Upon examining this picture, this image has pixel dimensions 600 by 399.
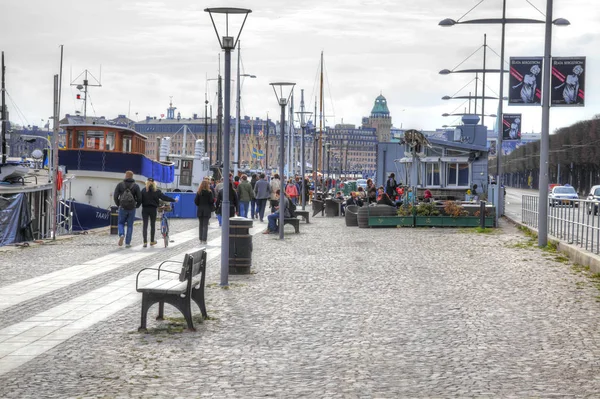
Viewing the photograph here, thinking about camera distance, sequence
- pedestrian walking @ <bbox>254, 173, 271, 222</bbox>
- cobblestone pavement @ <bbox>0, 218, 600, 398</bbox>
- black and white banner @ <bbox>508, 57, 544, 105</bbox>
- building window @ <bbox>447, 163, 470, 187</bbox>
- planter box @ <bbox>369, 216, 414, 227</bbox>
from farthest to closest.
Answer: building window @ <bbox>447, 163, 470, 187</bbox>
pedestrian walking @ <bbox>254, 173, 271, 222</bbox>
planter box @ <bbox>369, 216, 414, 227</bbox>
black and white banner @ <bbox>508, 57, 544, 105</bbox>
cobblestone pavement @ <bbox>0, 218, 600, 398</bbox>

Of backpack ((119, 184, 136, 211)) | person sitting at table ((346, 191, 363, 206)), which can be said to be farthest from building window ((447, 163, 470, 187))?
backpack ((119, 184, 136, 211))

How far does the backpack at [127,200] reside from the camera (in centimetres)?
2383

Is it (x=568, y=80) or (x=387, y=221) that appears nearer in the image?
(x=568, y=80)

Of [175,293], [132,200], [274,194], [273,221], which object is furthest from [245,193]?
[175,293]

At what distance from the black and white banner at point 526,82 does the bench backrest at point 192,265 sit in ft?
50.5

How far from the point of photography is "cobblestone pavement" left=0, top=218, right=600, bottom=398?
8.12 metres

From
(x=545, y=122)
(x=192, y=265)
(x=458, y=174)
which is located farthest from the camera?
(x=458, y=174)

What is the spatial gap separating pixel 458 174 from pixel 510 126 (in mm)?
3163

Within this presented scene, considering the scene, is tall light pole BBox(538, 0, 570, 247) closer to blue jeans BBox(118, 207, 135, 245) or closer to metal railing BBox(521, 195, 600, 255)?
metal railing BBox(521, 195, 600, 255)

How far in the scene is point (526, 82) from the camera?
26.4 meters

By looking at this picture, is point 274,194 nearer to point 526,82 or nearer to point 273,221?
point 273,221

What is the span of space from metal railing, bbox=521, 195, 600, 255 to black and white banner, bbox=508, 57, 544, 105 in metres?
2.62

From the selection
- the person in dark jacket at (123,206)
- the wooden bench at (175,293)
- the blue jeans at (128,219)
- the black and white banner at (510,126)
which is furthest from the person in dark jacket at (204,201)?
the black and white banner at (510,126)

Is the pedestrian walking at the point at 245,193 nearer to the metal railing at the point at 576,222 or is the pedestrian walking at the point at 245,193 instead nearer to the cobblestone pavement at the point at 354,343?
the metal railing at the point at 576,222
